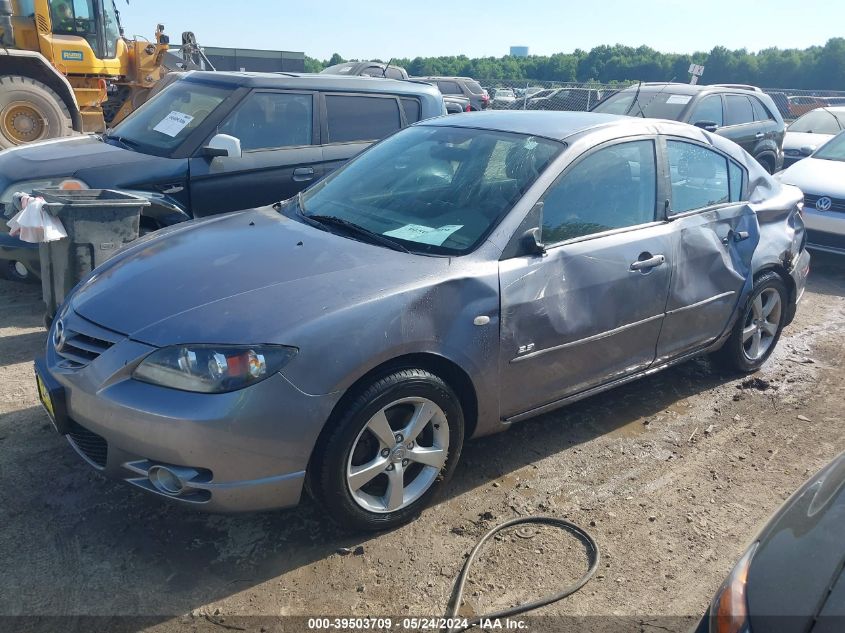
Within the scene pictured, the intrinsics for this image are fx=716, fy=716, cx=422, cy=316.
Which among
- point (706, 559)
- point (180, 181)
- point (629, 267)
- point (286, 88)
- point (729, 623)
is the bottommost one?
point (706, 559)

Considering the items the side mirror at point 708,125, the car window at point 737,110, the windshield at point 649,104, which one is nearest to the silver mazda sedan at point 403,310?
the side mirror at point 708,125

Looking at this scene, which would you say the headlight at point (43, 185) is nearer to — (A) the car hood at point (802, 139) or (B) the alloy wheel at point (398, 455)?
(B) the alloy wheel at point (398, 455)

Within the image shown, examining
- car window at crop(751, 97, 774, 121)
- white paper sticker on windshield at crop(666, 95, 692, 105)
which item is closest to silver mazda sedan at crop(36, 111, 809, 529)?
white paper sticker on windshield at crop(666, 95, 692, 105)

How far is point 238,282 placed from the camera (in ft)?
9.92

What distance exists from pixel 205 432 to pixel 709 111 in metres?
9.96

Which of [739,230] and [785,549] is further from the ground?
[739,230]

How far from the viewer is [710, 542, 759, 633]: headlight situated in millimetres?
1827

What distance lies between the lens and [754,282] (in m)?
4.70

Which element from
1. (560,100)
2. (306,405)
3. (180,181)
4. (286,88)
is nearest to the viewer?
(306,405)

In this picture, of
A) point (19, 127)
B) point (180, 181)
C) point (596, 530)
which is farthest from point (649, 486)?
point (19, 127)

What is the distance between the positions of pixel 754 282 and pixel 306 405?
3.34 metres

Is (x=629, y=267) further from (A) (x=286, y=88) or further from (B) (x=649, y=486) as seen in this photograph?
(A) (x=286, y=88)

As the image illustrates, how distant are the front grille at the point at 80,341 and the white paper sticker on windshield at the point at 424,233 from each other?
4.42 ft

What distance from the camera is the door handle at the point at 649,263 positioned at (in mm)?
3797
